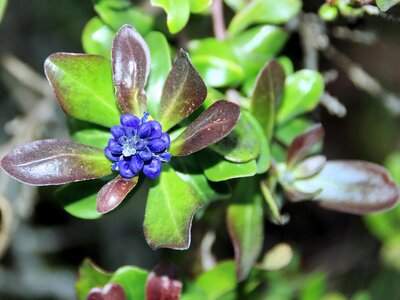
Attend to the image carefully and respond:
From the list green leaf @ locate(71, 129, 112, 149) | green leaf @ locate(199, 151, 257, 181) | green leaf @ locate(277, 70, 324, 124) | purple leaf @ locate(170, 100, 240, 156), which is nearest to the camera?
purple leaf @ locate(170, 100, 240, 156)

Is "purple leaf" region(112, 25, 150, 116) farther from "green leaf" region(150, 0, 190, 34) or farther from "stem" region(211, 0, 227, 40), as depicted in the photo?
"stem" region(211, 0, 227, 40)

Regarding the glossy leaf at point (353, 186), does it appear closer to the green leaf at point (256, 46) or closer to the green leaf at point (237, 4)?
the green leaf at point (256, 46)

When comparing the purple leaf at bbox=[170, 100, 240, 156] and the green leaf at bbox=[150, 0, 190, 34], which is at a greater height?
the green leaf at bbox=[150, 0, 190, 34]

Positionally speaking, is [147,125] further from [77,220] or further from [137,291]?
[77,220]

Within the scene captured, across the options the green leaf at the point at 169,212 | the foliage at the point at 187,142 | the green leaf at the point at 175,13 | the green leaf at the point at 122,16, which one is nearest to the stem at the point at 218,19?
the foliage at the point at 187,142

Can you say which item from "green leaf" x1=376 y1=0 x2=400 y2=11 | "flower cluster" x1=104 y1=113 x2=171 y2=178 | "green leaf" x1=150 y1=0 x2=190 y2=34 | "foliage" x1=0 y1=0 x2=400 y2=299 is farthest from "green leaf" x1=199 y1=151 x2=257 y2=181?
"green leaf" x1=376 y1=0 x2=400 y2=11

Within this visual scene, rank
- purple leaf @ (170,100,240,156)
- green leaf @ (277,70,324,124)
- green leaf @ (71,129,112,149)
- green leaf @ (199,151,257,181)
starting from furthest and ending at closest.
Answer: green leaf @ (277,70,324,124), green leaf @ (71,129,112,149), green leaf @ (199,151,257,181), purple leaf @ (170,100,240,156)

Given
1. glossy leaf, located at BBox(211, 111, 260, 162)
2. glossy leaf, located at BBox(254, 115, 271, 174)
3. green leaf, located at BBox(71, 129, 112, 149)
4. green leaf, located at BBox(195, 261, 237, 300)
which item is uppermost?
glossy leaf, located at BBox(211, 111, 260, 162)
